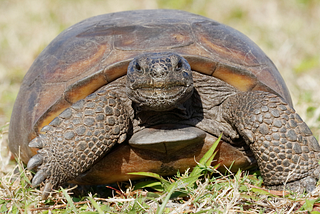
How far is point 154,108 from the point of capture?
Answer: 2.42 metres

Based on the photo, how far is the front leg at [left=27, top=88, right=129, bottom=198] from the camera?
7.77 ft

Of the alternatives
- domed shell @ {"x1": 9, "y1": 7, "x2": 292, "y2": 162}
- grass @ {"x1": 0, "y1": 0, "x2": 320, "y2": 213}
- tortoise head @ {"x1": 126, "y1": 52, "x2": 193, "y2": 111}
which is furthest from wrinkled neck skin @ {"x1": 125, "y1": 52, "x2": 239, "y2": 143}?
grass @ {"x1": 0, "y1": 0, "x2": 320, "y2": 213}

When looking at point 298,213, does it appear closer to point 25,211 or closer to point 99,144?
point 99,144

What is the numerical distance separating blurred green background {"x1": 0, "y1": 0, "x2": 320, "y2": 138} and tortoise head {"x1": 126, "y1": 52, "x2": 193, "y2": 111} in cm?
208

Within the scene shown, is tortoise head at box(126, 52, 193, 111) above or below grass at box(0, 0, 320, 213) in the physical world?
above

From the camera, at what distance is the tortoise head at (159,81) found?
228 cm

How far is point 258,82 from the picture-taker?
279 centimetres

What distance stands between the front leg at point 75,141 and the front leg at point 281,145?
3.01 feet

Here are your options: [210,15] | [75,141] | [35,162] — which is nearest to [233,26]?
[210,15]

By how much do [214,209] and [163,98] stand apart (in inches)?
30.2

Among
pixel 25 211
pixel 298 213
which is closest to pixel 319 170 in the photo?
pixel 298 213

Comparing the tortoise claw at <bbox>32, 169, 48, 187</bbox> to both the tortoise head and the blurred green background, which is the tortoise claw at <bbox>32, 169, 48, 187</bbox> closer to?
the tortoise head

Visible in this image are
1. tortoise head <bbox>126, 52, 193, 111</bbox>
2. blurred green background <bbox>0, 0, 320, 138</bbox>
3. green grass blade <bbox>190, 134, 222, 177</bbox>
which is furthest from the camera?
blurred green background <bbox>0, 0, 320, 138</bbox>

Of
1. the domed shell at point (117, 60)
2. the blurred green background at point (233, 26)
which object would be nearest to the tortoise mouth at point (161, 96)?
the domed shell at point (117, 60)
